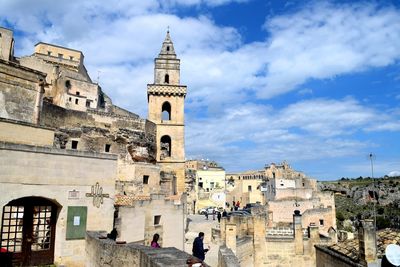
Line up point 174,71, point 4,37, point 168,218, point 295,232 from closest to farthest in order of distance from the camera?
point 168,218, point 295,232, point 4,37, point 174,71

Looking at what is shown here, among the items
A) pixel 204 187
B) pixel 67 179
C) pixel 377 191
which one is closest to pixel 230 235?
pixel 67 179

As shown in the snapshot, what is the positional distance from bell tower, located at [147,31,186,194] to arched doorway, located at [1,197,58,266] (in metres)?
27.3

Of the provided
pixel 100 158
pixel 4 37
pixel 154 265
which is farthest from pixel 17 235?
pixel 4 37

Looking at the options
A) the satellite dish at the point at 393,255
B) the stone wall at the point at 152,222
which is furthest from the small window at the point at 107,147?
the satellite dish at the point at 393,255

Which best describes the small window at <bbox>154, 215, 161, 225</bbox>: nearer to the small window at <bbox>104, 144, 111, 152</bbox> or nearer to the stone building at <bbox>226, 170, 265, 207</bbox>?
the small window at <bbox>104, 144, 111, 152</bbox>

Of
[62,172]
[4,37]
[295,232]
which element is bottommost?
[295,232]

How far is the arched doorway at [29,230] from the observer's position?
34.8 ft

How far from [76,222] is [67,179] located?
58.2 inches

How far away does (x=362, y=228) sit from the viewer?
516 inches

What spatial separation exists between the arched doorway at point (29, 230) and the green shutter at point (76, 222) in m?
0.46

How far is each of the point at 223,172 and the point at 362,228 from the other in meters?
54.7

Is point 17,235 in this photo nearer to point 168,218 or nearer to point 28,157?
point 28,157

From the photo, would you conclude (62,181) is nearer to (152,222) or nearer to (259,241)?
(152,222)

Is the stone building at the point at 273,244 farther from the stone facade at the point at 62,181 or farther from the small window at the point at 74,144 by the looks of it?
the small window at the point at 74,144
